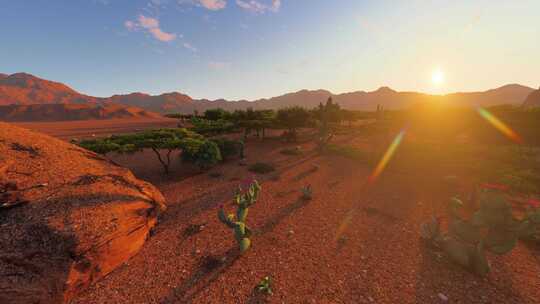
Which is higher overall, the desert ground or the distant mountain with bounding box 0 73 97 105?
the distant mountain with bounding box 0 73 97 105

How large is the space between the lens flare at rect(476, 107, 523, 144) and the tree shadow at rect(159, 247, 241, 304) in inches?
619

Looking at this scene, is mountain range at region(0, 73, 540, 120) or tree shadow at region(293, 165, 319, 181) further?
mountain range at region(0, 73, 540, 120)

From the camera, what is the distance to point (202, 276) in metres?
4.12

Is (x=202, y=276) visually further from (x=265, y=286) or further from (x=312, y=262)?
(x=312, y=262)

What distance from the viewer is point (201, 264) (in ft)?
14.6

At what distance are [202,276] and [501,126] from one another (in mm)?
16955

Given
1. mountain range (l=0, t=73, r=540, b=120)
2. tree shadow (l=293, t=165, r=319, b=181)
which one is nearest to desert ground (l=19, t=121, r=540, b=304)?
tree shadow (l=293, t=165, r=319, b=181)

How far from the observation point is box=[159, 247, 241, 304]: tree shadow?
365 centimetres

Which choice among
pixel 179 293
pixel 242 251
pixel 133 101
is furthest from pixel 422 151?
pixel 133 101

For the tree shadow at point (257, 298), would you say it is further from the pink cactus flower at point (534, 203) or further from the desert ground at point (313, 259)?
the pink cactus flower at point (534, 203)

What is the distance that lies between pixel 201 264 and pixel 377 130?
28.5 m

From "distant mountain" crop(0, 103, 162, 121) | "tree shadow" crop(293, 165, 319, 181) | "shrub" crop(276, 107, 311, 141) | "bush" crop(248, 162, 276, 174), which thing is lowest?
"tree shadow" crop(293, 165, 319, 181)

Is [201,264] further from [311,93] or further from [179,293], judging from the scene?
[311,93]

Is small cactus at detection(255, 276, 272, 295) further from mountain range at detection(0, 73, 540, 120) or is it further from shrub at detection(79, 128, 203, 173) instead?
mountain range at detection(0, 73, 540, 120)
